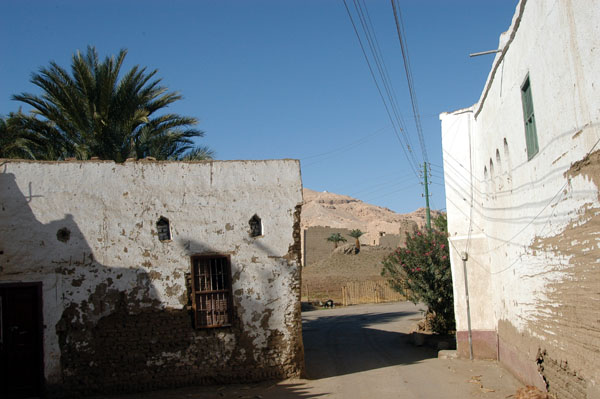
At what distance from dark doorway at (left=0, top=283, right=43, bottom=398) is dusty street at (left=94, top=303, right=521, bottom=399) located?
1.63 meters

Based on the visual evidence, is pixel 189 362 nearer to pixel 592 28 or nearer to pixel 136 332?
pixel 136 332

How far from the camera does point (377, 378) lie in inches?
465

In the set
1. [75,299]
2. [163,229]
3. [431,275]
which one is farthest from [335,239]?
[75,299]

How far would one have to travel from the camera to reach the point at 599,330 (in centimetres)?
631

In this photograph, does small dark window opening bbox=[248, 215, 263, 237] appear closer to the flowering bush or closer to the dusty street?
the dusty street

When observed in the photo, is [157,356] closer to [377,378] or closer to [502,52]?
[377,378]

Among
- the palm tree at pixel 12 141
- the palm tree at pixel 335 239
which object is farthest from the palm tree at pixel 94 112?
the palm tree at pixel 335 239

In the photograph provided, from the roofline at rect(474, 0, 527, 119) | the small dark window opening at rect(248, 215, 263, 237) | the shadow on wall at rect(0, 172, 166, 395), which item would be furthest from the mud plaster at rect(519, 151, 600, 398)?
the shadow on wall at rect(0, 172, 166, 395)

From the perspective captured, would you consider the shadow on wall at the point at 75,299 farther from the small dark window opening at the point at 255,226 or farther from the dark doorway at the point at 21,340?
the small dark window opening at the point at 255,226

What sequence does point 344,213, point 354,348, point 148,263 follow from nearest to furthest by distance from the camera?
point 148,263 → point 354,348 → point 344,213

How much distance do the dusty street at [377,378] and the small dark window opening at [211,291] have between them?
134cm

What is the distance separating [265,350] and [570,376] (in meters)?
5.98

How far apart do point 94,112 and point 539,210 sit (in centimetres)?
1288

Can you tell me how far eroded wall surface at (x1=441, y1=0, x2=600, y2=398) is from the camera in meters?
6.49
